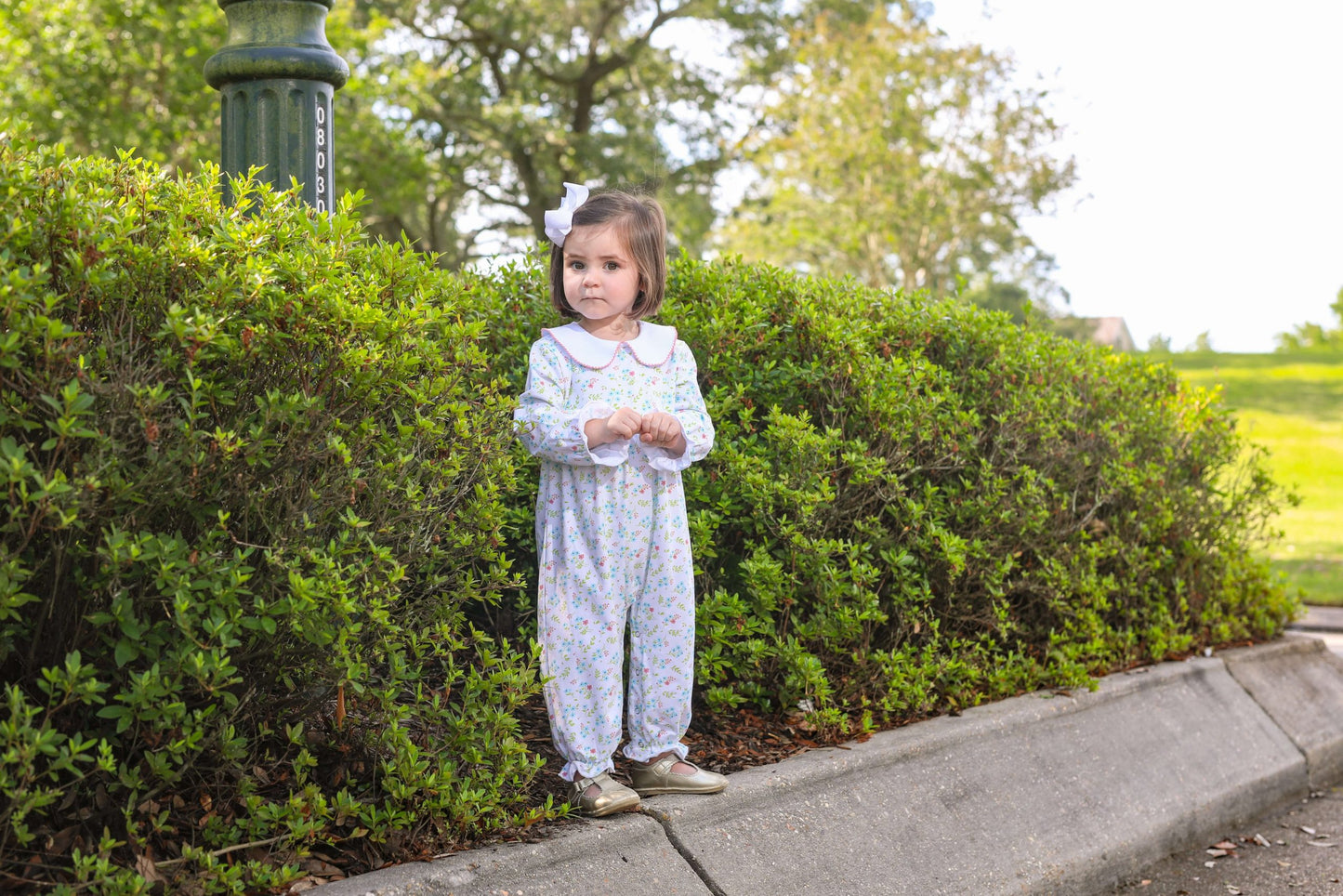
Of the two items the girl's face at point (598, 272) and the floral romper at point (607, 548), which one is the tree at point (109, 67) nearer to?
the girl's face at point (598, 272)

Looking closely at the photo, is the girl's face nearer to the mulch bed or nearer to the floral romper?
the floral romper

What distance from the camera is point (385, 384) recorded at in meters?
2.89

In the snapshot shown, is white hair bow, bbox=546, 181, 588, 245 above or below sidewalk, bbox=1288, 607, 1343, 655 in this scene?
above

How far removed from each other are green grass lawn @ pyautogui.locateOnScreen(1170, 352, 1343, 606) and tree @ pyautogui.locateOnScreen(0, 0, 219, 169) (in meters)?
12.9

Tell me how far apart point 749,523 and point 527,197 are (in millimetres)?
21582

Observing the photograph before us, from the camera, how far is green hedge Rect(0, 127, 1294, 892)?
243 cm

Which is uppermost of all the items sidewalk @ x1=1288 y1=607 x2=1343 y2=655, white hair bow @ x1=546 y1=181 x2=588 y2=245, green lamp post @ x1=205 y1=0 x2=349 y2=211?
green lamp post @ x1=205 y1=0 x2=349 y2=211

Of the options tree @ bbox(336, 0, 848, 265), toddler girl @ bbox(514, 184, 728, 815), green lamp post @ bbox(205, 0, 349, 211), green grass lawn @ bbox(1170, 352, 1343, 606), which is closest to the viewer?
toddler girl @ bbox(514, 184, 728, 815)

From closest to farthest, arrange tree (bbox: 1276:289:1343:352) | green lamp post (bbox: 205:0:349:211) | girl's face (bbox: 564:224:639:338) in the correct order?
girl's face (bbox: 564:224:639:338) < green lamp post (bbox: 205:0:349:211) < tree (bbox: 1276:289:1343:352)

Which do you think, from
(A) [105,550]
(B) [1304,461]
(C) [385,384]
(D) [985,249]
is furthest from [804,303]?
(D) [985,249]

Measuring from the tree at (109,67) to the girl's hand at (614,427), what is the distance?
45.3 feet

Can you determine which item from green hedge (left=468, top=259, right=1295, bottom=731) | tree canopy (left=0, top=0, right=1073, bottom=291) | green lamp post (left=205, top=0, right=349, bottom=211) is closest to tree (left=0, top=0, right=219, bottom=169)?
tree canopy (left=0, top=0, right=1073, bottom=291)

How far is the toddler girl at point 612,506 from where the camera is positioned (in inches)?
131

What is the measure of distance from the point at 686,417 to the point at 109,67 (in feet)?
49.6
